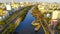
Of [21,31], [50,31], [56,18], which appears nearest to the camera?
[50,31]

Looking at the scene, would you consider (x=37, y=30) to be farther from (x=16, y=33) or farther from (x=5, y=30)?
(x=5, y=30)

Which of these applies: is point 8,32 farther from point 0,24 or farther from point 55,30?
point 55,30

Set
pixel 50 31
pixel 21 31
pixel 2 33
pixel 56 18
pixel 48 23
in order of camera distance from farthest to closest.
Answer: pixel 56 18, pixel 48 23, pixel 21 31, pixel 50 31, pixel 2 33

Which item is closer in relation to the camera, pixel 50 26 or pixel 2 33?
pixel 2 33

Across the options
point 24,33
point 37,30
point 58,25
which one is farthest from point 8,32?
point 58,25

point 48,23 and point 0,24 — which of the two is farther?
point 48,23

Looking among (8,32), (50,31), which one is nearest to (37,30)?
(50,31)

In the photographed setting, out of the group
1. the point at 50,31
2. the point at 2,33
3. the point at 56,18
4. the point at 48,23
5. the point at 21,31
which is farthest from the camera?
the point at 56,18

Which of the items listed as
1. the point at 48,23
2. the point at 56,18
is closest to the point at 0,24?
the point at 48,23
